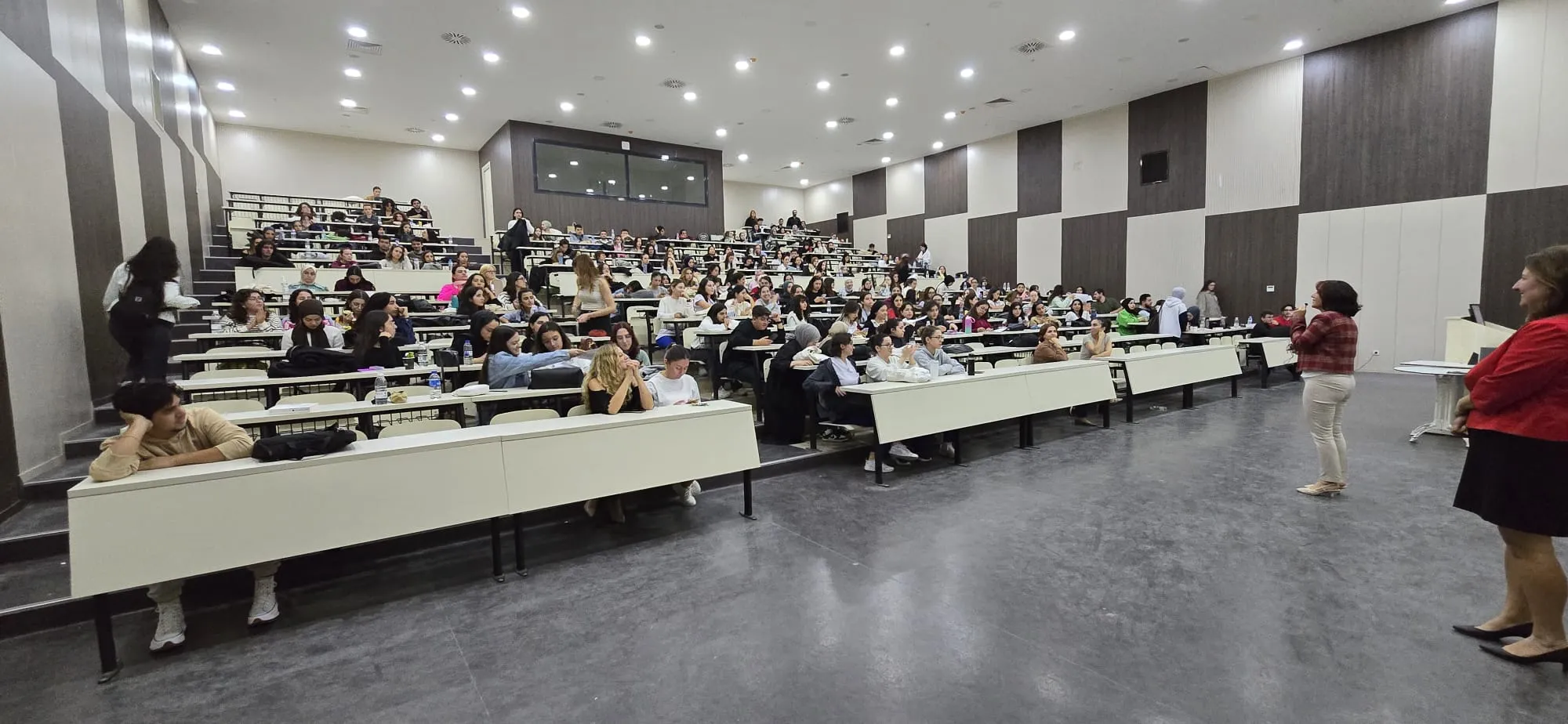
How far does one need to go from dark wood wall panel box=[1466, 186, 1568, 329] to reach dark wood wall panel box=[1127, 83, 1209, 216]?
3.98 m

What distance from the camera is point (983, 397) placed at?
5246mm

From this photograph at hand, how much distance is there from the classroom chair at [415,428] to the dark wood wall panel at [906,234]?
15624mm

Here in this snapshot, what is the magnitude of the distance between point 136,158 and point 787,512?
7.53 metres

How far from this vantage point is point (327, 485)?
2689mm

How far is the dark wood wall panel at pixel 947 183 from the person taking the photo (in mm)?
16734

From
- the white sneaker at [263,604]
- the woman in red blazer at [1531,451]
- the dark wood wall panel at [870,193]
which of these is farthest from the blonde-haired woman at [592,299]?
the dark wood wall panel at [870,193]

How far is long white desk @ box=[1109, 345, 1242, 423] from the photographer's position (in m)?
6.70

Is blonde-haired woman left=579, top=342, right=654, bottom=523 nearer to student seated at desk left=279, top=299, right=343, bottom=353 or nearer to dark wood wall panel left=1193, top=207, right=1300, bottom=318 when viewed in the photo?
student seated at desk left=279, top=299, right=343, bottom=353

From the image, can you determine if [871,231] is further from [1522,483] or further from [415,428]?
[1522,483]

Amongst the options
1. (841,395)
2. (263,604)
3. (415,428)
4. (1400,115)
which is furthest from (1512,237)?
(263,604)

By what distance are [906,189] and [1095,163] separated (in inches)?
224

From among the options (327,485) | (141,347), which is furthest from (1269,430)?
(141,347)

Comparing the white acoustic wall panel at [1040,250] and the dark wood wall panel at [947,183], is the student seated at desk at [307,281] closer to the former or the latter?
the white acoustic wall panel at [1040,250]

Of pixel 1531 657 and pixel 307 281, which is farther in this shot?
pixel 307 281
